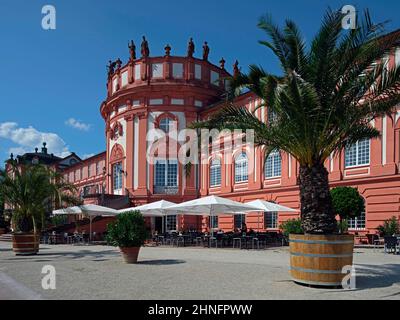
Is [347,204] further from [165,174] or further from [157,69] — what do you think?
[157,69]

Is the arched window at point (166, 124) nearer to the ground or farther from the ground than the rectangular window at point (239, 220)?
farther from the ground

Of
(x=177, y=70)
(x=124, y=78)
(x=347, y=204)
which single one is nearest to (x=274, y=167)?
(x=347, y=204)

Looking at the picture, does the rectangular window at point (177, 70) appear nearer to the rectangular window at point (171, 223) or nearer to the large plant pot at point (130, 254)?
the rectangular window at point (171, 223)

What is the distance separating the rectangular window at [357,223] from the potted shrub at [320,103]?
14046 millimetres

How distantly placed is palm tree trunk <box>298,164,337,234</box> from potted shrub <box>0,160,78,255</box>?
13.0 meters

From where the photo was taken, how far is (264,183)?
30.2 metres

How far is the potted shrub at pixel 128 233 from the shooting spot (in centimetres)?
1444

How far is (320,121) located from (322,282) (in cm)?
351

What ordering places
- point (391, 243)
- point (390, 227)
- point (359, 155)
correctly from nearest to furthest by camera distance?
point (391, 243) → point (390, 227) → point (359, 155)

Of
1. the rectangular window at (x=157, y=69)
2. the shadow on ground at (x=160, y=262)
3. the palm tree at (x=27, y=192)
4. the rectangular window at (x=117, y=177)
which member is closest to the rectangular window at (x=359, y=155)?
the shadow on ground at (x=160, y=262)

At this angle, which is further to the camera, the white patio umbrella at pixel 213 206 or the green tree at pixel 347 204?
the white patio umbrella at pixel 213 206

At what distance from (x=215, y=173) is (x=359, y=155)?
522 inches

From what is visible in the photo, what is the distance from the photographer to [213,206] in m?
21.9
